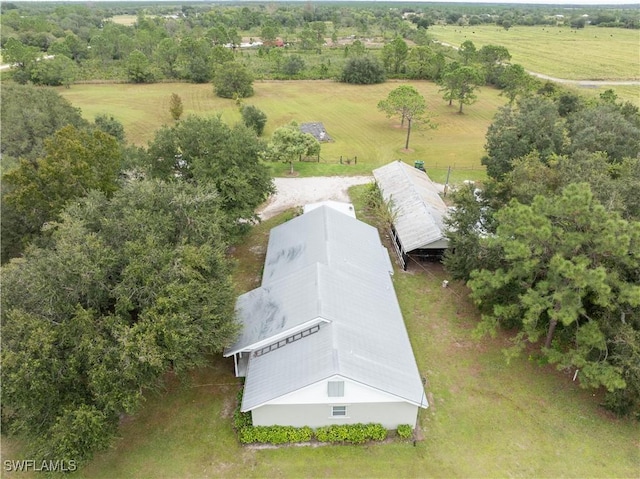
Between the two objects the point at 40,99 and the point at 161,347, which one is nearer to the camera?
the point at 161,347

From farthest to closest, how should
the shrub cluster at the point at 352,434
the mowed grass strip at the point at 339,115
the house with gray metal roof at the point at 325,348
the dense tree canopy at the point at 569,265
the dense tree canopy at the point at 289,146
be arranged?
the mowed grass strip at the point at 339,115 → the dense tree canopy at the point at 289,146 → the shrub cluster at the point at 352,434 → the house with gray metal roof at the point at 325,348 → the dense tree canopy at the point at 569,265

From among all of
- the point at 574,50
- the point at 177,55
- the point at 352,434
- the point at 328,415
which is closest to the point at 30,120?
the point at 328,415

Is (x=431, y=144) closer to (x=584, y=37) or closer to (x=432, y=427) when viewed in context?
(x=432, y=427)

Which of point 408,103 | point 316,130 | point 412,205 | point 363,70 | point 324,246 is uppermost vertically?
point 408,103

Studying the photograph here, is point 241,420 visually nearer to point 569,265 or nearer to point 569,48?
point 569,265

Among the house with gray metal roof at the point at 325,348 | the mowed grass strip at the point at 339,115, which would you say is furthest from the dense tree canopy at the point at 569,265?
the mowed grass strip at the point at 339,115

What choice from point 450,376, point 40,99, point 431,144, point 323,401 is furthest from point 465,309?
point 40,99

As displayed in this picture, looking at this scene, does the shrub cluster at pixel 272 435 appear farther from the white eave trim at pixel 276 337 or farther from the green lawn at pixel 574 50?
the green lawn at pixel 574 50
